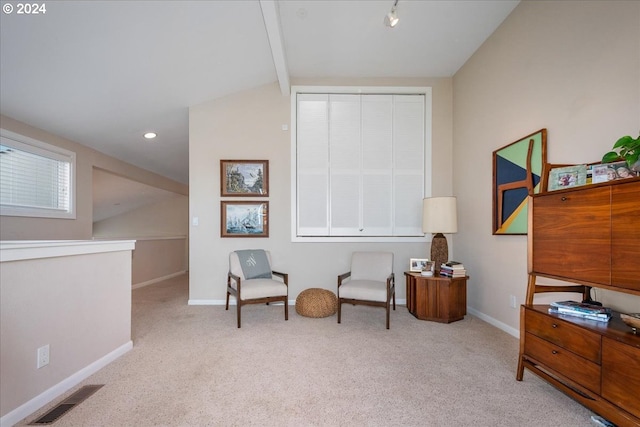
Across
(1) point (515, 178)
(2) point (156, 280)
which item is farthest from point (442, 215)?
(2) point (156, 280)

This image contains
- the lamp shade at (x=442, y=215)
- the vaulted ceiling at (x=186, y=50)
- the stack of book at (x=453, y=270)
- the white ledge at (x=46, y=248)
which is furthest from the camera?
the lamp shade at (x=442, y=215)

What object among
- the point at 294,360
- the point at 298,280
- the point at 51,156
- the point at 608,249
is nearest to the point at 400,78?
the point at 298,280

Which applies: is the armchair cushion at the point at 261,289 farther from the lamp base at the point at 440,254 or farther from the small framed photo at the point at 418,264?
the lamp base at the point at 440,254

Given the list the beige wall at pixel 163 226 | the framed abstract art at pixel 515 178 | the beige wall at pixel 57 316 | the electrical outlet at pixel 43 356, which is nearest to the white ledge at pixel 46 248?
the beige wall at pixel 57 316

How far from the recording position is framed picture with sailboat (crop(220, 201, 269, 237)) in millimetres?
4254

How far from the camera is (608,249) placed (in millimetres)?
1593

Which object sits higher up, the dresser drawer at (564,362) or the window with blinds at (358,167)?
the window with blinds at (358,167)

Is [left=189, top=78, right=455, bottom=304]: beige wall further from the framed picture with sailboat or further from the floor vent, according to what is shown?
the floor vent

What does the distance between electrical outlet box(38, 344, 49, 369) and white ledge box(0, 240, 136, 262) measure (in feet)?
1.87

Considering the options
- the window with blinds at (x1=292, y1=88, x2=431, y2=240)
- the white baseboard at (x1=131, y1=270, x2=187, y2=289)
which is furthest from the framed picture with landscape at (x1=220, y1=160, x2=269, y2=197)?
the white baseboard at (x1=131, y1=270, x2=187, y2=289)

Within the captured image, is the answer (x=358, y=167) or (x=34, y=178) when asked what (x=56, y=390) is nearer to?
(x=34, y=178)

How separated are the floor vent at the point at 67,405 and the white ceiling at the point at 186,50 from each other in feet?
9.01

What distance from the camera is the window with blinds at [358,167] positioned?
4332 mm

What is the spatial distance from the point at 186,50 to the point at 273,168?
1.72m
